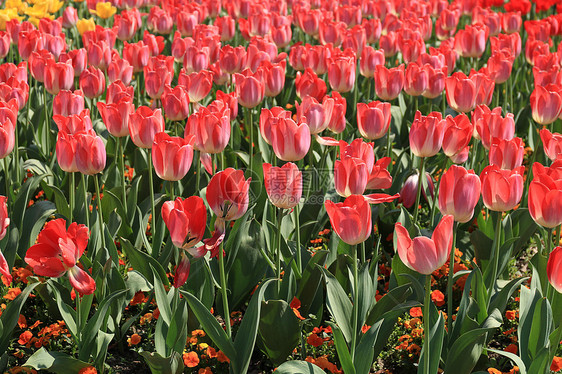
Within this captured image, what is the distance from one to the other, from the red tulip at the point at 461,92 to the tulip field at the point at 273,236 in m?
0.01

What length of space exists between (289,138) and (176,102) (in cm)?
89

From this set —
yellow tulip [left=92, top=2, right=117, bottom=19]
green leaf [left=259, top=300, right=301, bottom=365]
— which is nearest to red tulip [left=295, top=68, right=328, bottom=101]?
green leaf [left=259, top=300, right=301, bottom=365]

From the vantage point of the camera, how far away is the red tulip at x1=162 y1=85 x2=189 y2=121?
3.31m

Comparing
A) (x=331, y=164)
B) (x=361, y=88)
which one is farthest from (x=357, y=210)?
(x=361, y=88)

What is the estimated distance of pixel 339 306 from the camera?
2.52 metres

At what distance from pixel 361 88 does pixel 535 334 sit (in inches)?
141

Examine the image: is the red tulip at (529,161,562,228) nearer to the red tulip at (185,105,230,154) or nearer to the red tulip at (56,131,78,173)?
the red tulip at (185,105,230,154)

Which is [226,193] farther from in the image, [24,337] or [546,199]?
[24,337]

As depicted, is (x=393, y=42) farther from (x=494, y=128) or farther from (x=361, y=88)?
(x=494, y=128)

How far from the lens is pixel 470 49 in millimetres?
4875

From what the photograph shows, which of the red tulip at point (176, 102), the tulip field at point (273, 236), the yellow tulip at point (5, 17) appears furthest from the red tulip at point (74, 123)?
the yellow tulip at point (5, 17)

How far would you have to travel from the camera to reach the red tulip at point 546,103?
332 cm

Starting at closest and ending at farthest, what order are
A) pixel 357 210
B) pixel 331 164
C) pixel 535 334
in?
pixel 357 210
pixel 535 334
pixel 331 164

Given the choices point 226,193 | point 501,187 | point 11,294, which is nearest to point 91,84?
point 11,294
